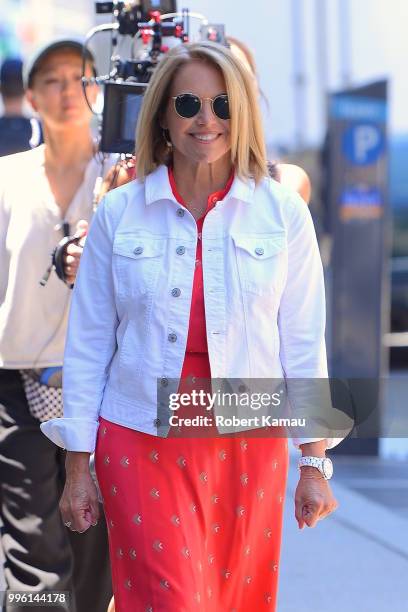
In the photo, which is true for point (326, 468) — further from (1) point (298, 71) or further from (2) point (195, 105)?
(1) point (298, 71)

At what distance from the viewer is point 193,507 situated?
3.00 m

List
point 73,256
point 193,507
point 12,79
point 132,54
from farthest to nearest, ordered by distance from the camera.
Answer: point 12,79 < point 132,54 < point 73,256 < point 193,507

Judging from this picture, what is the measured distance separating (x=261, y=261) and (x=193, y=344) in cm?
25

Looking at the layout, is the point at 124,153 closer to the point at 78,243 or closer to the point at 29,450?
the point at 78,243

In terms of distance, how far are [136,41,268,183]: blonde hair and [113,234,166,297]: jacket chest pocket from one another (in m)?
0.20

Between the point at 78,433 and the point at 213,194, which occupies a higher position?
the point at 213,194

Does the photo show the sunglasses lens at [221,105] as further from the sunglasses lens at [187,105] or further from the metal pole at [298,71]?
the metal pole at [298,71]

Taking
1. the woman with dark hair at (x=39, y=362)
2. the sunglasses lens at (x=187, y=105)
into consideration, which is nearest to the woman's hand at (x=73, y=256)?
the woman with dark hair at (x=39, y=362)

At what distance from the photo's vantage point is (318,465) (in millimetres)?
3062

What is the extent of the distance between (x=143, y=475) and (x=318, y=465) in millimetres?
407

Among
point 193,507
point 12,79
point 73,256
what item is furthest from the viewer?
point 12,79

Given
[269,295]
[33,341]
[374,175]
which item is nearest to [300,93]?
[374,175]

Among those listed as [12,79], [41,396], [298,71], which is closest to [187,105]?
[41,396]

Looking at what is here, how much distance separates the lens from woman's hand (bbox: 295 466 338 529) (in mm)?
3027
